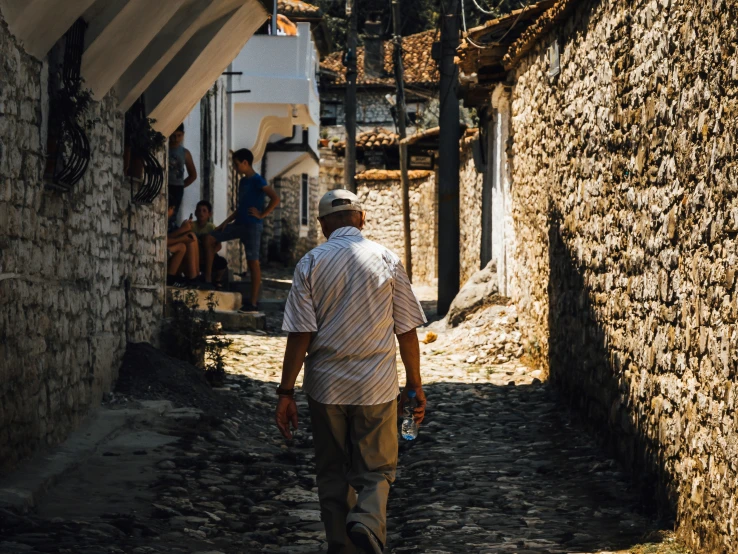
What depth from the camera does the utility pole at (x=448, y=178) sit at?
15.9m

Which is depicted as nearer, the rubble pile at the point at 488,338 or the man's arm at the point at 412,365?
the man's arm at the point at 412,365

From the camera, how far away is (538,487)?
6.25 meters

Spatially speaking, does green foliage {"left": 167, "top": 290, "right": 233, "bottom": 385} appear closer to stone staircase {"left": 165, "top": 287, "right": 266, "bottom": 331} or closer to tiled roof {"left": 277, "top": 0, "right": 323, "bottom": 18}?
stone staircase {"left": 165, "top": 287, "right": 266, "bottom": 331}

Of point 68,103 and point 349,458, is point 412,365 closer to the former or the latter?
point 349,458

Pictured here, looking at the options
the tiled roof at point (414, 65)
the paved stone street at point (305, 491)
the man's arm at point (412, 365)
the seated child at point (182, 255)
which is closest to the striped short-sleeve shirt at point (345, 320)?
the man's arm at point (412, 365)

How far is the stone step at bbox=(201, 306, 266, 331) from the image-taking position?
13.0m

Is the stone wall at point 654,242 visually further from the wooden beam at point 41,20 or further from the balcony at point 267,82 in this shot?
the balcony at point 267,82

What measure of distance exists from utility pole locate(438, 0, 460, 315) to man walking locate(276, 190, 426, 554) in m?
11.4

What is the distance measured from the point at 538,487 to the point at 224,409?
117 inches

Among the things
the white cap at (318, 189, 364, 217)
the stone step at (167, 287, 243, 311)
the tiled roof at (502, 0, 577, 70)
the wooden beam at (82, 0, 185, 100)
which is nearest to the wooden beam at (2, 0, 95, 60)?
the wooden beam at (82, 0, 185, 100)

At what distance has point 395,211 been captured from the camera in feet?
99.5

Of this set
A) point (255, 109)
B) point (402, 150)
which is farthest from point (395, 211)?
point (255, 109)

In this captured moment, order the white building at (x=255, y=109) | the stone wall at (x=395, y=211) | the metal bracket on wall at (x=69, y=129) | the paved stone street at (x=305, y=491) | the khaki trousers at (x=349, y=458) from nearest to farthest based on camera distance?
the khaki trousers at (x=349, y=458) → the paved stone street at (x=305, y=491) → the metal bracket on wall at (x=69, y=129) → the white building at (x=255, y=109) → the stone wall at (x=395, y=211)

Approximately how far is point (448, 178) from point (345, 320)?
38.1 ft
